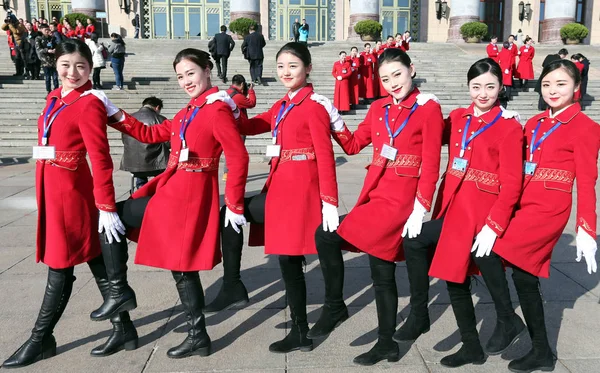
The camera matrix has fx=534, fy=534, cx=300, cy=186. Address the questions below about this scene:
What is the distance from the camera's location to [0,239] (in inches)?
235

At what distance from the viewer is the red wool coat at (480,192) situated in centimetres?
303

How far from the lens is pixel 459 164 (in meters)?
3.19

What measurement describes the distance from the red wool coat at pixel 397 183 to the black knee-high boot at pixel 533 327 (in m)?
0.77

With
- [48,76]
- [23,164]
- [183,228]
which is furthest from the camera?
[48,76]

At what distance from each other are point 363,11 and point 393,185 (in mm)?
25305

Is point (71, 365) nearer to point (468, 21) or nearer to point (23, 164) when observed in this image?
point (23, 164)

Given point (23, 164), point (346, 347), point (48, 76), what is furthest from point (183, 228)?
point (48, 76)

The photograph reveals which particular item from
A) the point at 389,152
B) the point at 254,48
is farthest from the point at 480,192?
the point at 254,48

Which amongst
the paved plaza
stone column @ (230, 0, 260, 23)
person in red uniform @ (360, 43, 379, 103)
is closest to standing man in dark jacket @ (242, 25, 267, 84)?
person in red uniform @ (360, 43, 379, 103)

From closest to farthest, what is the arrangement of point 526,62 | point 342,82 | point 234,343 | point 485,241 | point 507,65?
point 485,241
point 234,343
point 342,82
point 507,65
point 526,62

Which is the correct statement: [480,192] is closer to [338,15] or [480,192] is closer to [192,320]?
[192,320]

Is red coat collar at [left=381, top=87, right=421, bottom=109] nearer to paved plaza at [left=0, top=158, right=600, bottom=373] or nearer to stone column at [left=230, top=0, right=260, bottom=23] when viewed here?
paved plaza at [left=0, top=158, right=600, bottom=373]

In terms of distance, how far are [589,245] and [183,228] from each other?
240 cm

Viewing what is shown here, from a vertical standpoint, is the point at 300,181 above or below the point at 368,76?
below
